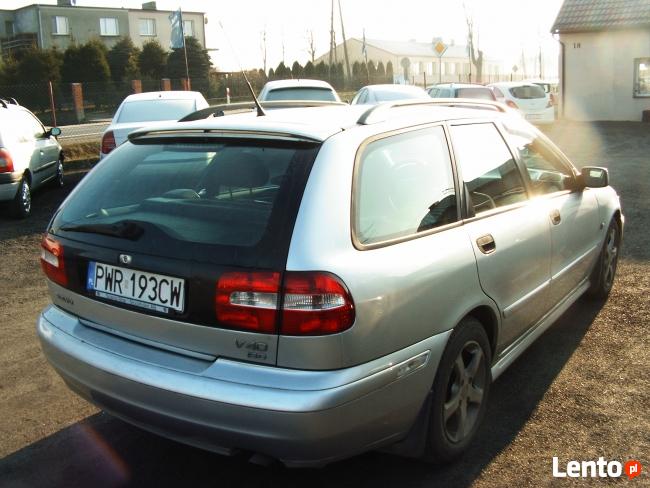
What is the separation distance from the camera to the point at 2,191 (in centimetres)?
941

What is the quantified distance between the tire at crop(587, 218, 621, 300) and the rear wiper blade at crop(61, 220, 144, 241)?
141 inches

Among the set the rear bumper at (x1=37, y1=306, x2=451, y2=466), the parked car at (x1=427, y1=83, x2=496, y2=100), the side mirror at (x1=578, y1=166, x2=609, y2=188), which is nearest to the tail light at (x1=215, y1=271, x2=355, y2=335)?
the rear bumper at (x1=37, y1=306, x2=451, y2=466)

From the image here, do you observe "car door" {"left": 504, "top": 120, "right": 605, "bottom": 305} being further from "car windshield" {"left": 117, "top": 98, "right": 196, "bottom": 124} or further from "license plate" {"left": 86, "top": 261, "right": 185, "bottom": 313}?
"car windshield" {"left": 117, "top": 98, "right": 196, "bottom": 124}

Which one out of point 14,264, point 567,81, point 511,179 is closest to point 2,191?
point 14,264

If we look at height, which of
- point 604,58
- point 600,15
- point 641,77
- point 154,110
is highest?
point 600,15

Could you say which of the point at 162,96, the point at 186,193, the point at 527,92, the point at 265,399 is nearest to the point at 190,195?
the point at 186,193

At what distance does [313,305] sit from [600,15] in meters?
24.9

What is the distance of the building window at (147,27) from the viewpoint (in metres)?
64.6

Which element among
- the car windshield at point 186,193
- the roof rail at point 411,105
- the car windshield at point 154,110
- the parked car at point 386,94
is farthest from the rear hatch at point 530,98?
the car windshield at point 186,193

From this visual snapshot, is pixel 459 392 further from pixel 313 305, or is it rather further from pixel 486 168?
pixel 486 168

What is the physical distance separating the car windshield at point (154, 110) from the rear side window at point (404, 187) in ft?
27.8

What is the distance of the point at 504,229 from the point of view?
358 centimetres

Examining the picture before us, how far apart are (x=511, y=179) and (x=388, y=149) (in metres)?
1.12

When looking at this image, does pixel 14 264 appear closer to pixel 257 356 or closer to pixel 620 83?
pixel 257 356
